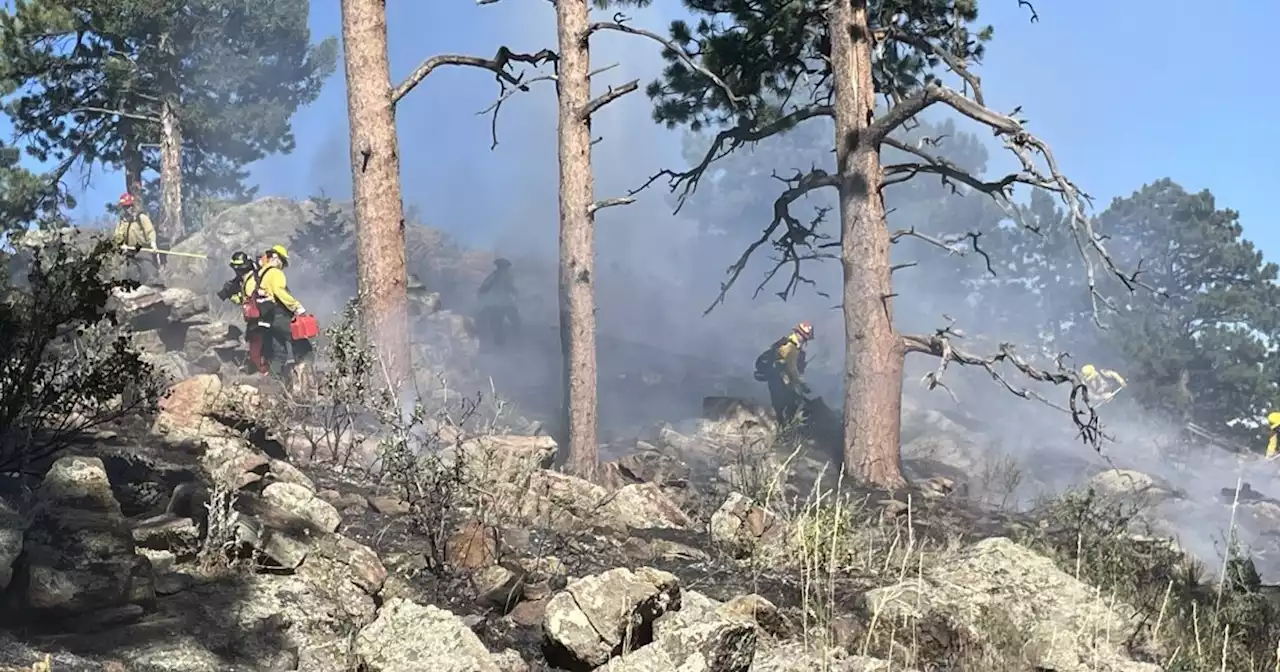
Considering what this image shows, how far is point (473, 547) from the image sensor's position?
171 inches

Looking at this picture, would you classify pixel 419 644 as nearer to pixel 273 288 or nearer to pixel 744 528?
pixel 744 528

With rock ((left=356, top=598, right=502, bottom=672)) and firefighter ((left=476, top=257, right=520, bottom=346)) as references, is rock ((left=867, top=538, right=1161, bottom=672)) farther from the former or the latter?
firefighter ((left=476, top=257, right=520, bottom=346))

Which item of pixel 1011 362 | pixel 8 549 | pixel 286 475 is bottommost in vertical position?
pixel 8 549

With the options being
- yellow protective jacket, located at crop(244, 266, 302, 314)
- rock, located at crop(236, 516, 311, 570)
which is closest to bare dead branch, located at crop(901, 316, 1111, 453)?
yellow protective jacket, located at crop(244, 266, 302, 314)

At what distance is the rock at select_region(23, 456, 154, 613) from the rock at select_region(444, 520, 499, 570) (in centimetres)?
125

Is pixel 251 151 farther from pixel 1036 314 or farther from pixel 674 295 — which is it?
pixel 1036 314

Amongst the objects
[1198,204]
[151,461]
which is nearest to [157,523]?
[151,461]

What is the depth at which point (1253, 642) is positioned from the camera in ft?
15.0

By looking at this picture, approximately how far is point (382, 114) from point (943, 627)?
6475mm

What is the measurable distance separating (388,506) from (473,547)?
116cm

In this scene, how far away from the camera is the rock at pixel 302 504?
4.66 m

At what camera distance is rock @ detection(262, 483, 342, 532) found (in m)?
4.66

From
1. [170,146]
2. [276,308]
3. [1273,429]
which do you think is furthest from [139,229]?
[1273,429]

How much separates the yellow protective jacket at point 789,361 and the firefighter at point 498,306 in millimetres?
7597
